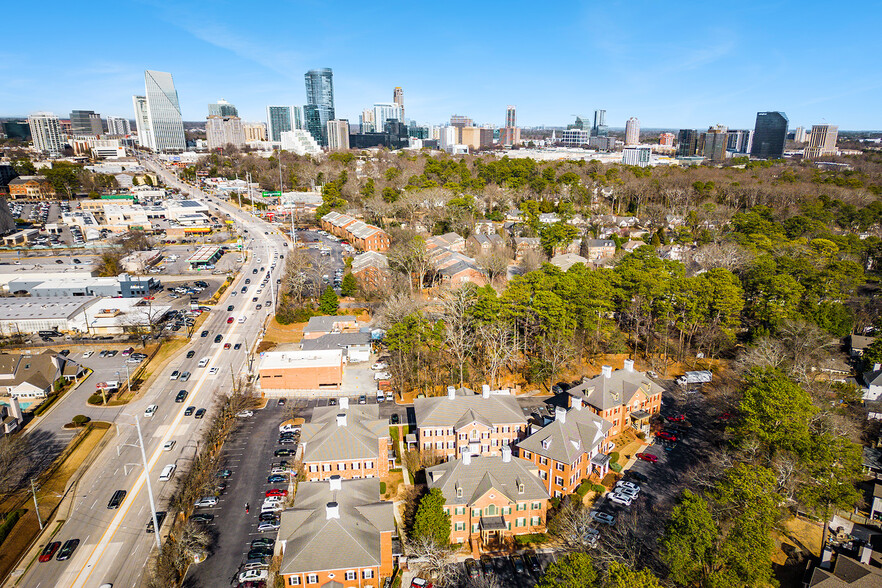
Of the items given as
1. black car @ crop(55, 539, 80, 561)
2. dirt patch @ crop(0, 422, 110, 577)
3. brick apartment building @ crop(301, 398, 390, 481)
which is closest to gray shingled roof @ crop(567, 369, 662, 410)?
brick apartment building @ crop(301, 398, 390, 481)

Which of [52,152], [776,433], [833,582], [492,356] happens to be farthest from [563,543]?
[52,152]

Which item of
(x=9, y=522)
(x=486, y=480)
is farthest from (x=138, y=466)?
(x=486, y=480)

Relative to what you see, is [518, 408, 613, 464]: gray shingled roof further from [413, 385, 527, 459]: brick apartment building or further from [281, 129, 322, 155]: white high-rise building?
[281, 129, 322, 155]: white high-rise building

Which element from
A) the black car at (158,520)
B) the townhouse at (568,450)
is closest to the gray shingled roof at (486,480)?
the townhouse at (568,450)

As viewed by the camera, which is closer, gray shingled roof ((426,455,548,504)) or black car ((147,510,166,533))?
gray shingled roof ((426,455,548,504))

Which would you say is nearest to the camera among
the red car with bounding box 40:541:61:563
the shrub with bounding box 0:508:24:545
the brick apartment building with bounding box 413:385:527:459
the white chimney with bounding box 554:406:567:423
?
the red car with bounding box 40:541:61:563

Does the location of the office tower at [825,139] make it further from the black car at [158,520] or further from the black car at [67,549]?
the black car at [67,549]

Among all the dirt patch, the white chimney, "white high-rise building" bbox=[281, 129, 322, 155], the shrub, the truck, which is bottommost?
the dirt patch

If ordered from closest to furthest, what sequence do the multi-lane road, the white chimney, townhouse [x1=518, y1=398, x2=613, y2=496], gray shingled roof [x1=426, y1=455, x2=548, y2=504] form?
the multi-lane road < gray shingled roof [x1=426, y1=455, x2=548, y2=504] < townhouse [x1=518, y1=398, x2=613, y2=496] < the white chimney
